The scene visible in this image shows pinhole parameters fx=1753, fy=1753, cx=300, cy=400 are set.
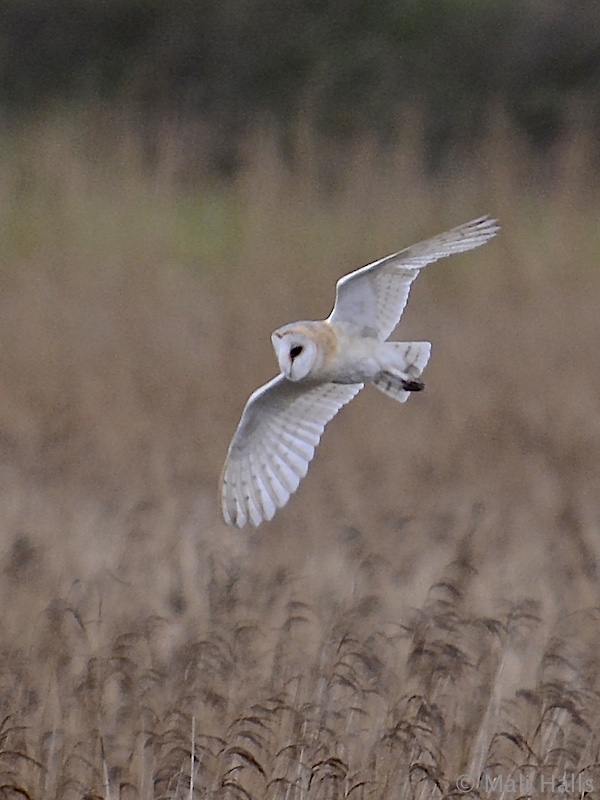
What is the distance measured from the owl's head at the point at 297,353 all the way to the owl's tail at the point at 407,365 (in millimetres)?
177

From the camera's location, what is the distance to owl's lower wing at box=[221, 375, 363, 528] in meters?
3.99

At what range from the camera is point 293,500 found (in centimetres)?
604

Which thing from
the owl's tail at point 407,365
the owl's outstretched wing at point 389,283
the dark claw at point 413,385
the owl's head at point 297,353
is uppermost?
the owl's outstretched wing at point 389,283

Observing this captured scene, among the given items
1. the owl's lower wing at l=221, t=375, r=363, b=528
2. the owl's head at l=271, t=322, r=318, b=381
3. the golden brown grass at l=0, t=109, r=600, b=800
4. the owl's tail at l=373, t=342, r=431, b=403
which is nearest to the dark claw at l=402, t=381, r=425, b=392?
the owl's tail at l=373, t=342, r=431, b=403

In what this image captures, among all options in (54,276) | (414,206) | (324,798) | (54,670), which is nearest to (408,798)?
(324,798)

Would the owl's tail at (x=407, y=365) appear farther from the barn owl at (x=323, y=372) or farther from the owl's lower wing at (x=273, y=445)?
the owl's lower wing at (x=273, y=445)

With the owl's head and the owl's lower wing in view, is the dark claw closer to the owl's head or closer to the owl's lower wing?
the owl's head

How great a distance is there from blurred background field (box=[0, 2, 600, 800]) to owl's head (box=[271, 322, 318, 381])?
64 cm

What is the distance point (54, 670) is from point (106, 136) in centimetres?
478

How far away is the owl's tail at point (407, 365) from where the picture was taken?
368 cm

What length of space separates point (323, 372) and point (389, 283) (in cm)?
36

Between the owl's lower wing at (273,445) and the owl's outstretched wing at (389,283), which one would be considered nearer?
the owl's outstretched wing at (389,283)

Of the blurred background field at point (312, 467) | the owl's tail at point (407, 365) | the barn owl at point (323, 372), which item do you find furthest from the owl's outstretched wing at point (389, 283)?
the blurred background field at point (312, 467)

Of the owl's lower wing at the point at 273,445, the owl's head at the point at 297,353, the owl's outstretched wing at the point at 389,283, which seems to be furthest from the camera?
the owl's lower wing at the point at 273,445
